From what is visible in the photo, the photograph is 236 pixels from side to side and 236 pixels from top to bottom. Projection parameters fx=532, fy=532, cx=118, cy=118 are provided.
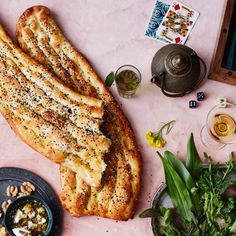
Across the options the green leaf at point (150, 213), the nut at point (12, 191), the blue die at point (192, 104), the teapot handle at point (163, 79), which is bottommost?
the green leaf at point (150, 213)

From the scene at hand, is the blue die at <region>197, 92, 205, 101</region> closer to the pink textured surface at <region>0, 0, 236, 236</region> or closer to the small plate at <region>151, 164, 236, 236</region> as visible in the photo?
the pink textured surface at <region>0, 0, 236, 236</region>

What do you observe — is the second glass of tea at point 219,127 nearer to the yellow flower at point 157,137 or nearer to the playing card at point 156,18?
the yellow flower at point 157,137

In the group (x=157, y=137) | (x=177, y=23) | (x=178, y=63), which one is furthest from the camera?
(x=177, y=23)

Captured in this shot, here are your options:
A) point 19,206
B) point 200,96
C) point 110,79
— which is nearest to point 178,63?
point 200,96

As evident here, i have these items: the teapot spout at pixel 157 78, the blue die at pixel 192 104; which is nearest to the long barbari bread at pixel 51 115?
the teapot spout at pixel 157 78

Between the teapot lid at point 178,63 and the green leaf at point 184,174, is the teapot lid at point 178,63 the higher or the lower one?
the higher one

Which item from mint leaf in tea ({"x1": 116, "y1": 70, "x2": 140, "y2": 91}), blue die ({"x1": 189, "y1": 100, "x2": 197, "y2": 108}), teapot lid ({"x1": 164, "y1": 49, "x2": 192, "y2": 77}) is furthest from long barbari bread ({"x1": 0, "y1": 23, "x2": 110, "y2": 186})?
blue die ({"x1": 189, "y1": 100, "x2": 197, "y2": 108})

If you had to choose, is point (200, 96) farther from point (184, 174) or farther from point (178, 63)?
point (184, 174)
